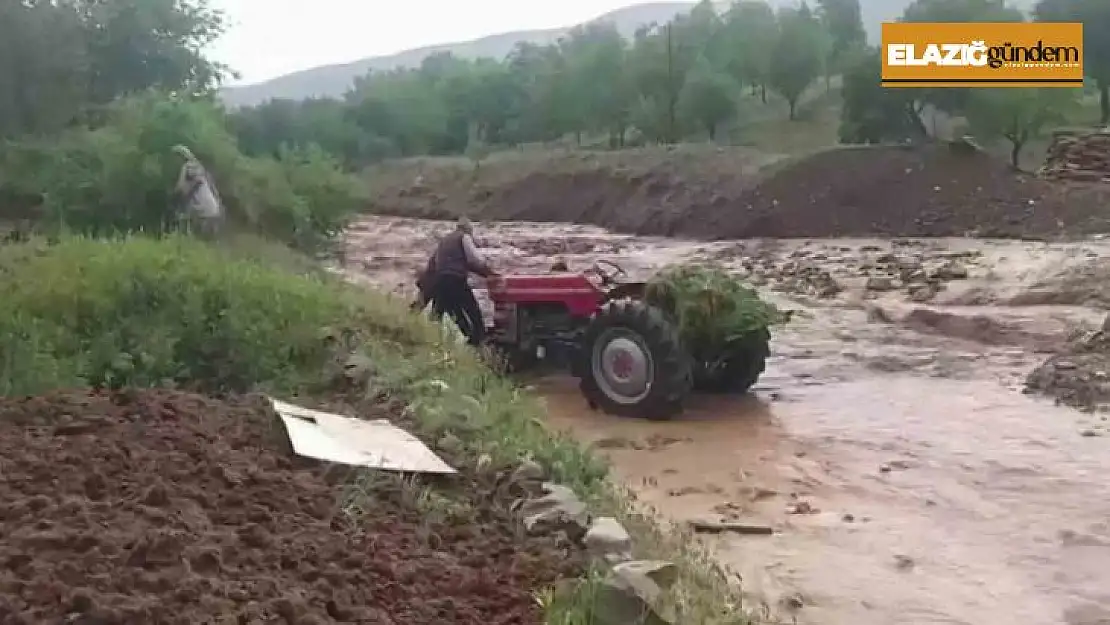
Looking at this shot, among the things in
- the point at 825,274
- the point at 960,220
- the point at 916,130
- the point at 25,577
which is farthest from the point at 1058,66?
the point at 25,577

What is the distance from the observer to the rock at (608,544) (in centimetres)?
475

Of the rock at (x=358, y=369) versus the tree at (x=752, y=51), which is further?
the tree at (x=752, y=51)

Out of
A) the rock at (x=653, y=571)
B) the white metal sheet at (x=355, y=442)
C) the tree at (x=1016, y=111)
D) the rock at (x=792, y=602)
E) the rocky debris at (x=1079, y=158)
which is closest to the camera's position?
the rock at (x=653, y=571)

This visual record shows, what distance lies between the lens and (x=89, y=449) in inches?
202

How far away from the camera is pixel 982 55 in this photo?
109 feet

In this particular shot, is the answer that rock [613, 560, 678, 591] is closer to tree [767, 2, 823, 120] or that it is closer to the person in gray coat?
the person in gray coat

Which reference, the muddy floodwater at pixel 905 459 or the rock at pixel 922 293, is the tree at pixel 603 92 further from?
the muddy floodwater at pixel 905 459

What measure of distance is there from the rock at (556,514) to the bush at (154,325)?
232 centimetres

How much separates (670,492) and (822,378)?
448 cm

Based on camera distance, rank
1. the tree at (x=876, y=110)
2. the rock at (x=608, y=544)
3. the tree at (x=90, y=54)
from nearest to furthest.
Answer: the rock at (x=608, y=544) → the tree at (x=90, y=54) → the tree at (x=876, y=110)

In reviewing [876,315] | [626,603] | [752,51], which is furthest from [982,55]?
[626,603]

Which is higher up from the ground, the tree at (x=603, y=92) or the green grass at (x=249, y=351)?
the tree at (x=603, y=92)

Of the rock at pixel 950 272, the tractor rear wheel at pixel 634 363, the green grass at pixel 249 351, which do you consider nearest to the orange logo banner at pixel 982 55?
the rock at pixel 950 272

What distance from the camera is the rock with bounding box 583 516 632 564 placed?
4.75 m
